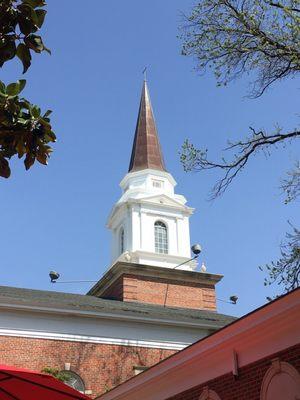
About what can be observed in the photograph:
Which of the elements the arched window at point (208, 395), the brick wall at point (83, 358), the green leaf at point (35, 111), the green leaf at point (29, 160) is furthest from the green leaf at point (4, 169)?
the brick wall at point (83, 358)

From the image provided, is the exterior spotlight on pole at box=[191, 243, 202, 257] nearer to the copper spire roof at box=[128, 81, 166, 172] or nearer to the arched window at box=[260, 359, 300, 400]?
the copper spire roof at box=[128, 81, 166, 172]

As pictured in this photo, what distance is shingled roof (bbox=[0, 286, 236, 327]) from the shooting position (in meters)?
21.3

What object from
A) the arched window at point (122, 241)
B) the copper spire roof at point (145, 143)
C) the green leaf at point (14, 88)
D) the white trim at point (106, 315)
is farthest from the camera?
the copper spire roof at point (145, 143)

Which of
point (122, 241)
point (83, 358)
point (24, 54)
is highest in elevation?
point (122, 241)

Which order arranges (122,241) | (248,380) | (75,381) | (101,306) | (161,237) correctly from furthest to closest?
(122,241) → (161,237) → (101,306) → (75,381) → (248,380)

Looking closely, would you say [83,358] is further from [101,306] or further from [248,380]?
[248,380]

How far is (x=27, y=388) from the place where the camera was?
7504 mm

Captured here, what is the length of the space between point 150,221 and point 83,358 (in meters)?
12.1

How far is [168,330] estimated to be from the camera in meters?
23.2

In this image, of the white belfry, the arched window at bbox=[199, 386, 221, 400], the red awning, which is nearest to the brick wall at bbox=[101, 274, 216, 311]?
the white belfry

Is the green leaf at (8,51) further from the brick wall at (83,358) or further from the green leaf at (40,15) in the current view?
the brick wall at (83,358)

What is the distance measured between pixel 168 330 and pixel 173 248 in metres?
8.75

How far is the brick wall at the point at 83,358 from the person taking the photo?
2048cm

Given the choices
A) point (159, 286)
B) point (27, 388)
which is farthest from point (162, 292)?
point (27, 388)
